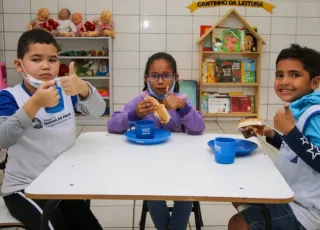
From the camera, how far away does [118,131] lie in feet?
5.92

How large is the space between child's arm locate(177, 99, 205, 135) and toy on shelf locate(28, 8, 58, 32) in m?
3.21

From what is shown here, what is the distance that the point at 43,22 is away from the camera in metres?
4.48

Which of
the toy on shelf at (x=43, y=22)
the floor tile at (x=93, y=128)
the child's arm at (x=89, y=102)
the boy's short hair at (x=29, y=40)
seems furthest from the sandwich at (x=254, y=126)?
the toy on shelf at (x=43, y=22)

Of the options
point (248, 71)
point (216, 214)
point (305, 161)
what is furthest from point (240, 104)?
point (305, 161)

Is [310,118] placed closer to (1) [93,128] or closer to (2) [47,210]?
(2) [47,210]

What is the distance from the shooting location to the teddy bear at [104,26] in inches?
176

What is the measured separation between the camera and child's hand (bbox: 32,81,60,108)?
4.32 feet

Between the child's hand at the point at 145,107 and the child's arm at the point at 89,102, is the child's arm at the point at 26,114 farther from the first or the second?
the child's hand at the point at 145,107

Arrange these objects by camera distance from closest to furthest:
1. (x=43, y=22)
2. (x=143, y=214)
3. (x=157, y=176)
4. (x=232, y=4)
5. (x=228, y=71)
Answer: (x=157, y=176) < (x=143, y=214) < (x=43, y=22) < (x=232, y=4) < (x=228, y=71)

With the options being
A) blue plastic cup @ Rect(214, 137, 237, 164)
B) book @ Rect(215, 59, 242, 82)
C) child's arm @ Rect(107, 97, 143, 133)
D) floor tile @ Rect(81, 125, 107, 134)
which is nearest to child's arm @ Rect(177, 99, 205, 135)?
child's arm @ Rect(107, 97, 143, 133)

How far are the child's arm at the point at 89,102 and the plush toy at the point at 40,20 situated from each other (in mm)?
3065

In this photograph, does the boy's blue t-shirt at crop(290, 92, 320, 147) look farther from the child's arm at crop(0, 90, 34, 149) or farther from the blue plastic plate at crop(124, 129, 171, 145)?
the child's arm at crop(0, 90, 34, 149)

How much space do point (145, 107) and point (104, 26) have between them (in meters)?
3.03

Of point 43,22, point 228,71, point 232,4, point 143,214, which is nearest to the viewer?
point 143,214
